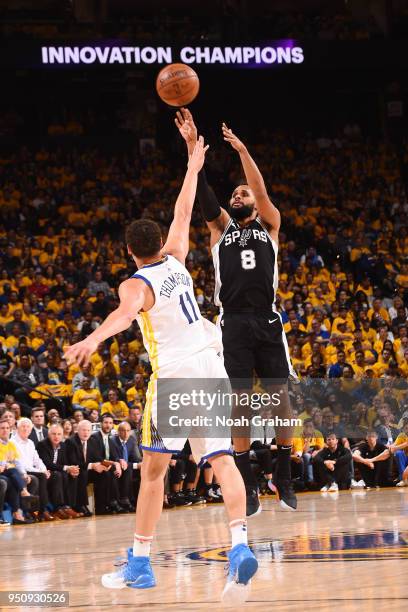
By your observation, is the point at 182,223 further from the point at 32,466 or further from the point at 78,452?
the point at 78,452

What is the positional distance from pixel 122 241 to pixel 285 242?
11.4ft

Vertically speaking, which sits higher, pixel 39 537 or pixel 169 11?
pixel 169 11

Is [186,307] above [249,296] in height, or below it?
below

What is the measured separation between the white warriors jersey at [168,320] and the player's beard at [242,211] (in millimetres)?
1730

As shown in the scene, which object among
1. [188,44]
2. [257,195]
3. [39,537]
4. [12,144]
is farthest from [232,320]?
[12,144]

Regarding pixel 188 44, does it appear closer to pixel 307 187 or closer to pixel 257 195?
pixel 307 187

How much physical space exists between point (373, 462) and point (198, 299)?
4670 millimetres

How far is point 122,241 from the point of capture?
20.7 m

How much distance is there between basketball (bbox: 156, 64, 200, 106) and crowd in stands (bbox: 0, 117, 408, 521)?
3.79 m

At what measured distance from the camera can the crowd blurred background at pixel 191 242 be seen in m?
14.0

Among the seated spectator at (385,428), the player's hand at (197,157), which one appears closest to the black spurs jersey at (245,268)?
the player's hand at (197,157)

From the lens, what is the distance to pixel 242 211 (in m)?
7.78

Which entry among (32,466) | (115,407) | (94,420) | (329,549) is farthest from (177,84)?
(115,407)

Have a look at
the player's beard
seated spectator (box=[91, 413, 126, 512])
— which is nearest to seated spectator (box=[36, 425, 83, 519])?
seated spectator (box=[91, 413, 126, 512])
